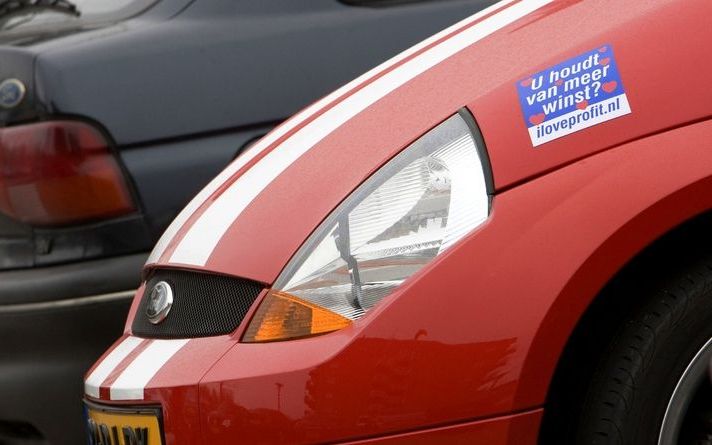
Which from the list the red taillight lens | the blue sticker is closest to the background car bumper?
the red taillight lens

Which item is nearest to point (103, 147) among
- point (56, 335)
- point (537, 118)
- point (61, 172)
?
point (61, 172)

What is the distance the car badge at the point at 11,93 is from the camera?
3.62 meters

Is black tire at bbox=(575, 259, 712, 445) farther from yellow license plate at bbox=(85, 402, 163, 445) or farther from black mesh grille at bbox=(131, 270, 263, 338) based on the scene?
yellow license plate at bbox=(85, 402, 163, 445)

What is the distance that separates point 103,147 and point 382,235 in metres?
1.33

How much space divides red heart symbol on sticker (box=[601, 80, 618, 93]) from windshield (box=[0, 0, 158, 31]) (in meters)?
1.75

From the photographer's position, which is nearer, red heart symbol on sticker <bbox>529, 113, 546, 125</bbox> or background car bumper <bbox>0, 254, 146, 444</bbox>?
red heart symbol on sticker <bbox>529, 113, 546, 125</bbox>

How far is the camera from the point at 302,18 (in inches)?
152

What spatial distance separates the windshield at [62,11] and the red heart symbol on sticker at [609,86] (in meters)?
1.75

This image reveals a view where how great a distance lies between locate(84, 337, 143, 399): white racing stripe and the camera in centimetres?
279

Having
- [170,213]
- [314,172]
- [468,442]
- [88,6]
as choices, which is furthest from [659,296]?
[88,6]

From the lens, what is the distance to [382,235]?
2.51 meters

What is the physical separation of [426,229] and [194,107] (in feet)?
4.44

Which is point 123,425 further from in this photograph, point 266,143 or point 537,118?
point 537,118

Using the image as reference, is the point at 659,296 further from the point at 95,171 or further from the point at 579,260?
the point at 95,171
